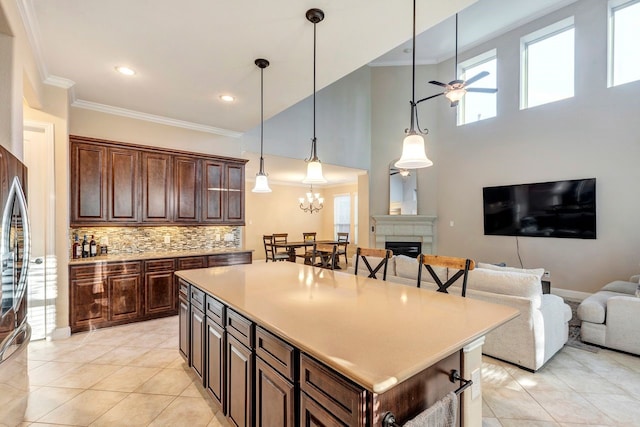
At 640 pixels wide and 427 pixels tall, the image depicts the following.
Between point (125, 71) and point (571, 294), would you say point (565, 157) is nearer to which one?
point (571, 294)

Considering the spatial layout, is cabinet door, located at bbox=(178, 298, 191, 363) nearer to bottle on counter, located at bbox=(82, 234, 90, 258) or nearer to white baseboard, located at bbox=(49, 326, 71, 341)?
white baseboard, located at bbox=(49, 326, 71, 341)

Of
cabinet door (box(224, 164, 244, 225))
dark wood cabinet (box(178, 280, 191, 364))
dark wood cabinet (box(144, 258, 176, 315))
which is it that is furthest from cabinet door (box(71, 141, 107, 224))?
dark wood cabinet (box(178, 280, 191, 364))

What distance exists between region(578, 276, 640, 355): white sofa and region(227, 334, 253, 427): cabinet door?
11.7 ft

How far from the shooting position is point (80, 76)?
312cm

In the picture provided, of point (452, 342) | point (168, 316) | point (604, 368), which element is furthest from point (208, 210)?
point (604, 368)

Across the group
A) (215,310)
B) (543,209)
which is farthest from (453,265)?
(543,209)

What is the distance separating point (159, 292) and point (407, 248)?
5564 mm

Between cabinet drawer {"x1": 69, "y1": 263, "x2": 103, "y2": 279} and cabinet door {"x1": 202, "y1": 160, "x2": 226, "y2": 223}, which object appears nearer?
cabinet drawer {"x1": 69, "y1": 263, "x2": 103, "y2": 279}

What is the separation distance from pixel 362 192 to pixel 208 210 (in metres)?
4.48

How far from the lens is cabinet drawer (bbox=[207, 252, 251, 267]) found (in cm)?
445

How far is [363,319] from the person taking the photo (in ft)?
4.73

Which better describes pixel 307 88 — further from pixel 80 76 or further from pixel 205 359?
pixel 205 359

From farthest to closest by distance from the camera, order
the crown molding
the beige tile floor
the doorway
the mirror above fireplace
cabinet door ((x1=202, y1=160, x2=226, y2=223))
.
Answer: the mirror above fireplace < cabinet door ((x1=202, y1=160, x2=226, y2=223)) < the crown molding < the doorway < the beige tile floor

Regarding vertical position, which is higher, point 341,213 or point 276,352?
point 341,213
